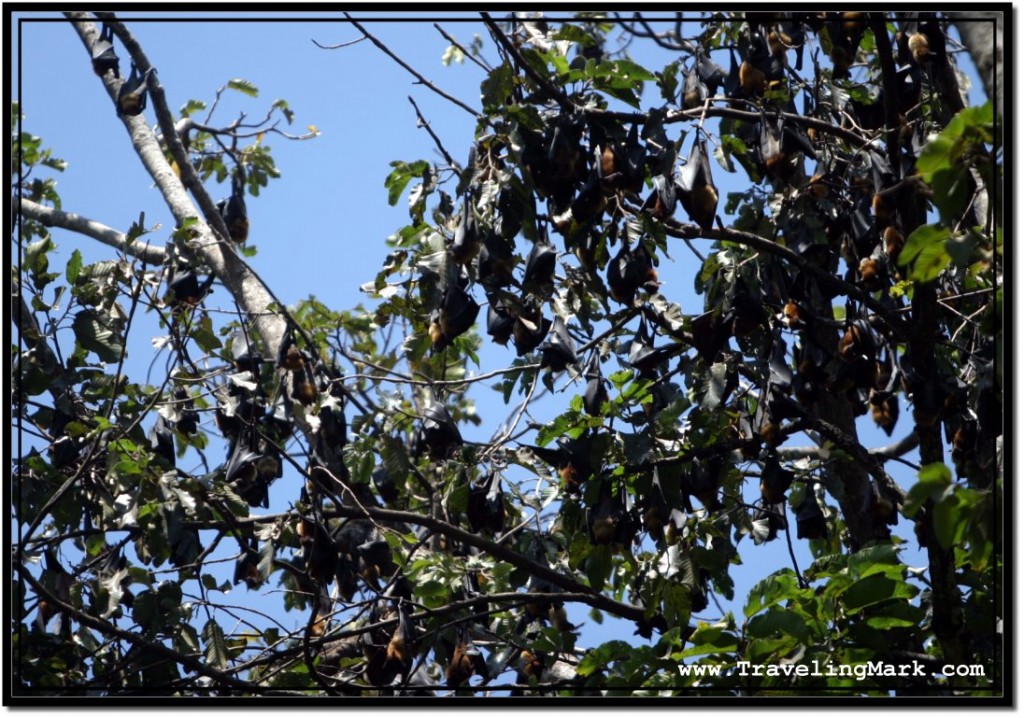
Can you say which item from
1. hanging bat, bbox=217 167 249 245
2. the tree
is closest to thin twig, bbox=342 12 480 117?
the tree

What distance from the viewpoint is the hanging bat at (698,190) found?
14.6ft

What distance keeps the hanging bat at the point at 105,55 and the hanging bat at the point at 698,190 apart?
11.6ft

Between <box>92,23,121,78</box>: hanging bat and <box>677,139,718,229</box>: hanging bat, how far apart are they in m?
3.54

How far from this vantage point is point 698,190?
14.6 ft

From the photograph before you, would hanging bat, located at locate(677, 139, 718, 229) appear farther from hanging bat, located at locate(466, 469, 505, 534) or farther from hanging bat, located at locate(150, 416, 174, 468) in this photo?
hanging bat, located at locate(150, 416, 174, 468)

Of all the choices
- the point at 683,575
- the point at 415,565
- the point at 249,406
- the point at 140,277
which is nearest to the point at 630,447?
the point at 683,575

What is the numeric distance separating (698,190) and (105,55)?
3672 millimetres

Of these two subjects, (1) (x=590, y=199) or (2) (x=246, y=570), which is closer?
(1) (x=590, y=199)

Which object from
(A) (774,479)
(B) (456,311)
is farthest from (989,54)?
(A) (774,479)

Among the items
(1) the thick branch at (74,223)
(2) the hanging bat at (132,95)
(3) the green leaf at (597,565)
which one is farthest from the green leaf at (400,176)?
(2) the hanging bat at (132,95)

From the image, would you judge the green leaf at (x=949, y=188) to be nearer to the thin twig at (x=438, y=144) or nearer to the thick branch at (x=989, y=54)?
the thick branch at (x=989, y=54)

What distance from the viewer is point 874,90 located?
5.77 m

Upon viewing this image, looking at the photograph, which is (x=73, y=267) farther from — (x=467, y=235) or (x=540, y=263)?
(x=540, y=263)

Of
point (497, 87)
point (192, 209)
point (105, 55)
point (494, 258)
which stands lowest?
point (494, 258)
